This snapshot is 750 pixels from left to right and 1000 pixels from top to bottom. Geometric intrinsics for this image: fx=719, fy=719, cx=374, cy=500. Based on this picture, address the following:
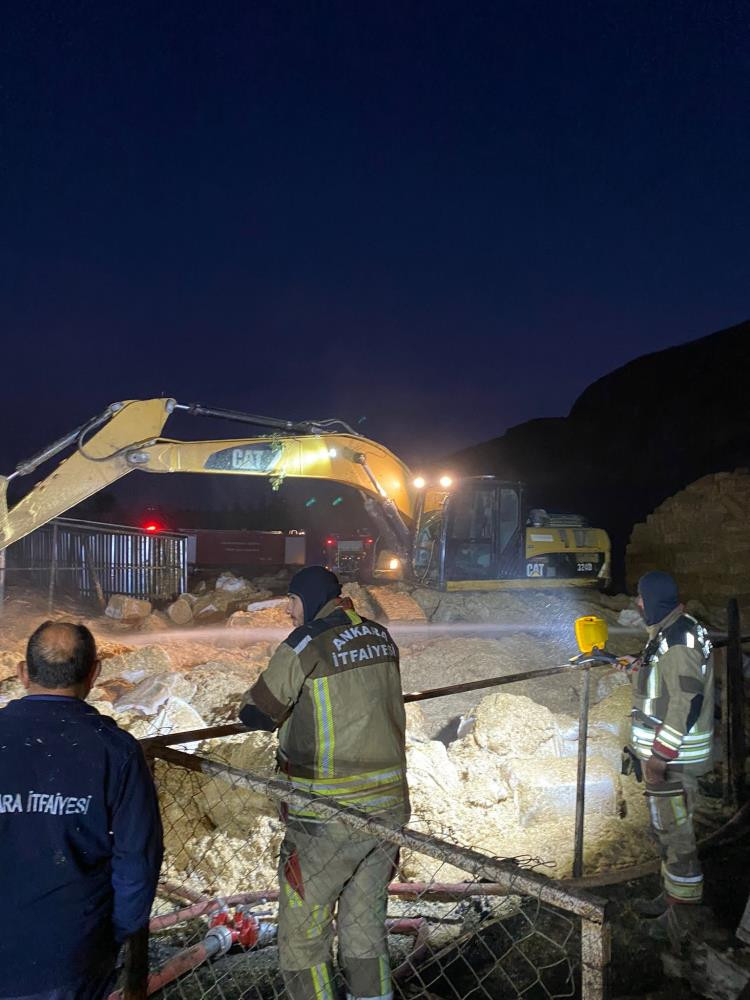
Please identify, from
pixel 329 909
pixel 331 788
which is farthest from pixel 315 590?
pixel 329 909

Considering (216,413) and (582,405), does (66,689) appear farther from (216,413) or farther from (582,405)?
(582,405)

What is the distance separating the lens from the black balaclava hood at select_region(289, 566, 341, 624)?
9.83 feet

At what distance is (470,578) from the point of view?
12.7m

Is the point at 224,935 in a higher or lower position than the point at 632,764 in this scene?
lower

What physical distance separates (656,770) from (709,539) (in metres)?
14.3

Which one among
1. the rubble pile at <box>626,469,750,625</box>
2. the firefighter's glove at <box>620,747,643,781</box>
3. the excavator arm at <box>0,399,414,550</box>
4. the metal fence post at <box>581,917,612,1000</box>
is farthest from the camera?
the rubble pile at <box>626,469,750,625</box>

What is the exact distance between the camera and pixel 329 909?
9.07 ft

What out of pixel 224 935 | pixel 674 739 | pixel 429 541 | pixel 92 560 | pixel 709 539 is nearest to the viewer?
pixel 224 935

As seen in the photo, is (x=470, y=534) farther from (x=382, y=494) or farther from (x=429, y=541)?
(x=382, y=494)

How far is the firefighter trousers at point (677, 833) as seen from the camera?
387 centimetres

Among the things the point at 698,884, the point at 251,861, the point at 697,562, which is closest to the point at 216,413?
the point at 251,861

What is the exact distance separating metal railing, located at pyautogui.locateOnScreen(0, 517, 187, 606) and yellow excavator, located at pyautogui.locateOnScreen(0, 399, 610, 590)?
7069 mm

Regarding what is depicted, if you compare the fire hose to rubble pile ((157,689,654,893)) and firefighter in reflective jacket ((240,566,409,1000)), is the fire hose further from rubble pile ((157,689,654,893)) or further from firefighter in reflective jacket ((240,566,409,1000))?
firefighter in reflective jacket ((240,566,409,1000))

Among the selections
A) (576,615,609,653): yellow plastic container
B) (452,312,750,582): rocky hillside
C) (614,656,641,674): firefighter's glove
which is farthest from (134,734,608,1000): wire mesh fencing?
(452,312,750,582): rocky hillside
